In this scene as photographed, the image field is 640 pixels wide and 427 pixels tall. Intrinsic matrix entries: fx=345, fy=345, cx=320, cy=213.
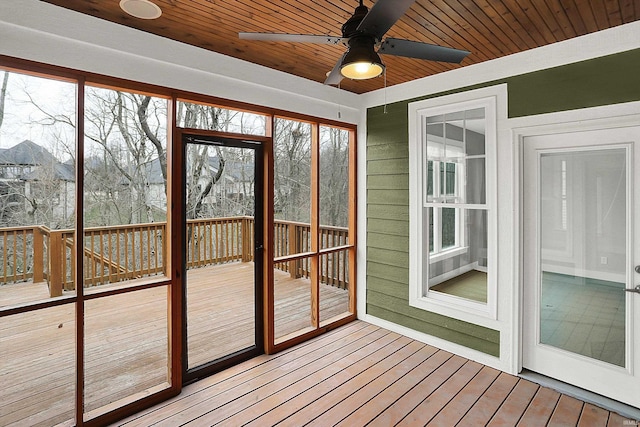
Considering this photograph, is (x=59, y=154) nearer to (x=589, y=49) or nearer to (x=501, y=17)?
(x=501, y=17)

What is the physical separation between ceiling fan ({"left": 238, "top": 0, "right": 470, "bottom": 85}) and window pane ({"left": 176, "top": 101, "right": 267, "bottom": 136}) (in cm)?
127

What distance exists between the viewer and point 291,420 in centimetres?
249

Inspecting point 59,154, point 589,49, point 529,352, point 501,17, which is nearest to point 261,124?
point 59,154

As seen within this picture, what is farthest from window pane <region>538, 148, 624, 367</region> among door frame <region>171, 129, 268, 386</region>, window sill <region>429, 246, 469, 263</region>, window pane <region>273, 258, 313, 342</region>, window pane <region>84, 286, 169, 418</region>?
window pane <region>84, 286, 169, 418</region>

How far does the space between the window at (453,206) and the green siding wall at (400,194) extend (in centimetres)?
12

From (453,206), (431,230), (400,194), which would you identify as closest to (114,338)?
(400,194)

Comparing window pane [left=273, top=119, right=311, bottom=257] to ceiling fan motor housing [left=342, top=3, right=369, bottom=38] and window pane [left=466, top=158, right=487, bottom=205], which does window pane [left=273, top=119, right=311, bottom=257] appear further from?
ceiling fan motor housing [left=342, top=3, right=369, bottom=38]

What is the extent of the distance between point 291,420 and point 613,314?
2.65m

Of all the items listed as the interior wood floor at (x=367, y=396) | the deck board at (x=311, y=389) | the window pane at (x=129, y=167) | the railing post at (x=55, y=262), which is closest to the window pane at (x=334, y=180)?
the deck board at (x=311, y=389)

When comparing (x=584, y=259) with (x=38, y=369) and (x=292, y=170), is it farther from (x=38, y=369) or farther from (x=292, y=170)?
(x=38, y=369)

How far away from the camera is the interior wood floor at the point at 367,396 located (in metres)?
2.49

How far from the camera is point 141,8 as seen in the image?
7.45 ft

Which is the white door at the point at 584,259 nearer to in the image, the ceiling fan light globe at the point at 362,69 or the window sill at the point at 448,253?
the window sill at the point at 448,253

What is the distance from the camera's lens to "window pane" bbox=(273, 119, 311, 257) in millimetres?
3746
